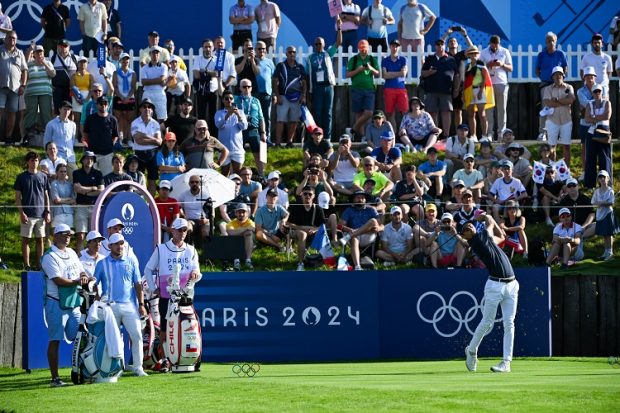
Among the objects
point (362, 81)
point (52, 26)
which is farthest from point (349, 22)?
point (52, 26)

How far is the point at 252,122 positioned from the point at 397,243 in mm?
4717

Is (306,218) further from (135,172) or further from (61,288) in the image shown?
(61,288)

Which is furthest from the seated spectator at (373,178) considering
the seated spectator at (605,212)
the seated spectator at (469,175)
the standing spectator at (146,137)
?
the standing spectator at (146,137)

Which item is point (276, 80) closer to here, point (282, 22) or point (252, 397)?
point (282, 22)

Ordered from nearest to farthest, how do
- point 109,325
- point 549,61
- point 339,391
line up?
point 339,391 < point 109,325 < point 549,61

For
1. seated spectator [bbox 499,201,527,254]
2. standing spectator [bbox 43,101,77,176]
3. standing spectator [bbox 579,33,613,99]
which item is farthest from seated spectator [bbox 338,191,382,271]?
standing spectator [bbox 579,33,613,99]

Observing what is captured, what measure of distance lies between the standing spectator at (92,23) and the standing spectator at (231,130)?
4.35m

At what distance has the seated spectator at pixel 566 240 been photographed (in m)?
23.2

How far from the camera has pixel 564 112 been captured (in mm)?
26984

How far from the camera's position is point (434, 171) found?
82.1 ft

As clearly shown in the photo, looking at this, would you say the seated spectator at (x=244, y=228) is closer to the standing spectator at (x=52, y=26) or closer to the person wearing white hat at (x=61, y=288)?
the person wearing white hat at (x=61, y=288)

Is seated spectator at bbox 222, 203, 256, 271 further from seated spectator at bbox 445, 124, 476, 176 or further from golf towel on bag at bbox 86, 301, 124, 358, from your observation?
golf towel on bag at bbox 86, 301, 124, 358

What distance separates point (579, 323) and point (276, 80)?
8396mm

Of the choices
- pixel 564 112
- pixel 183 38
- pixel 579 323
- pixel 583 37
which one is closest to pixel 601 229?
pixel 579 323
